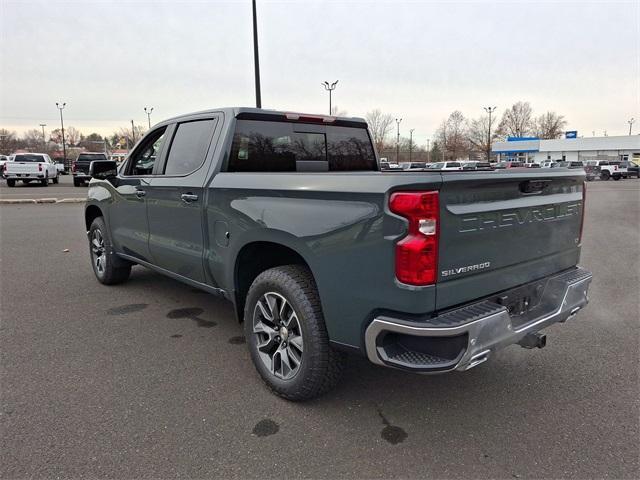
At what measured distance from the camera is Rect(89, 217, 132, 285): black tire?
18.7 ft

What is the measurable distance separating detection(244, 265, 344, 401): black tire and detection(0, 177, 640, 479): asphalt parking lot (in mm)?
158

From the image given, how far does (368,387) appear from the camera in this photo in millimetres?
3379

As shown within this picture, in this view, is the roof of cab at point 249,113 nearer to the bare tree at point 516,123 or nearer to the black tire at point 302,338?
the black tire at point 302,338

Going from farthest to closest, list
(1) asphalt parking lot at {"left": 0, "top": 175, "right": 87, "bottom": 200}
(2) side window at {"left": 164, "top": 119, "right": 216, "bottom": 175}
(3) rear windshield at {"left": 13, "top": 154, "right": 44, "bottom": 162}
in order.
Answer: (3) rear windshield at {"left": 13, "top": 154, "right": 44, "bottom": 162} < (1) asphalt parking lot at {"left": 0, "top": 175, "right": 87, "bottom": 200} < (2) side window at {"left": 164, "top": 119, "right": 216, "bottom": 175}

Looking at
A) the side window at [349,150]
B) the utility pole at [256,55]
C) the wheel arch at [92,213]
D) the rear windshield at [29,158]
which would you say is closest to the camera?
the side window at [349,150]

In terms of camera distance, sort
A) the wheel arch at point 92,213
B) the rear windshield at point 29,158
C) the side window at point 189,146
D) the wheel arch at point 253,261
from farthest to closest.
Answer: the rear windshield at point 29,158
the wheel arch at point 92,213
the side window at point 189,146
the wheel arch at point 253,261

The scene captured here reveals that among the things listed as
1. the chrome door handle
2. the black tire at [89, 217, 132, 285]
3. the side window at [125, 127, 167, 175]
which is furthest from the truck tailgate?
the black tire at [89, 217, 132, 285]

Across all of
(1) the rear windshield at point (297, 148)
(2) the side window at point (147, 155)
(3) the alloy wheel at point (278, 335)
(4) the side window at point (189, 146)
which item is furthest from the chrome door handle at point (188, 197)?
(3) the alloy wheel at point (278, 335)

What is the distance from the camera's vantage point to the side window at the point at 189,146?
3979 mm

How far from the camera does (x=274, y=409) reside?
307 centimetres

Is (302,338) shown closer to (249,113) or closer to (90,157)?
(249,113)

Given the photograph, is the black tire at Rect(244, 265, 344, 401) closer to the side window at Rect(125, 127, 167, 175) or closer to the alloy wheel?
the alloy wheel

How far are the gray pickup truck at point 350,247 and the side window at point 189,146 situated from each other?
16 millimetres

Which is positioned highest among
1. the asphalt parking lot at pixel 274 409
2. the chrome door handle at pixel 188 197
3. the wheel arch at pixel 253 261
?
the chrome door handle at pixel 188 197
